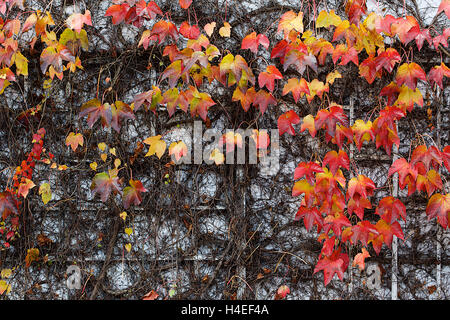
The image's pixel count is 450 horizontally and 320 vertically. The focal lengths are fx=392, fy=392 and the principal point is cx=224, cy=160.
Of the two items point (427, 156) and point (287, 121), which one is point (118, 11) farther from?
point (427, 156)

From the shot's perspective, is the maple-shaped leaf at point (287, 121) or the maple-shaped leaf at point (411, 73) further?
the maple-shaped leaf at point (287, 121)

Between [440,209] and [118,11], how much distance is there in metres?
2.03

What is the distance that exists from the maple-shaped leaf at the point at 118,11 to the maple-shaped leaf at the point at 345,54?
1166 mm

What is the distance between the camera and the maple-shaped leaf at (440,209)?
2111 millimetres

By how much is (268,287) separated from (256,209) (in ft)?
1.69

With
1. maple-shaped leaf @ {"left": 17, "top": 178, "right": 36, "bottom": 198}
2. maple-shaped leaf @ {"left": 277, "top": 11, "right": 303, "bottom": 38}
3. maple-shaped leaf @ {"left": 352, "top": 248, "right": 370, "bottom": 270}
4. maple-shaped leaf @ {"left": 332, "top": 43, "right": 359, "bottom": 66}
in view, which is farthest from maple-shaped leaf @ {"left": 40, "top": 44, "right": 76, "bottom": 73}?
maple-shaped leaf @ {"left": 352, "top": 248, "right": 370, "bottom": 270}

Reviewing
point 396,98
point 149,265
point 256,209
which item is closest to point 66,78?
point 149,265

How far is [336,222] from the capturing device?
212 centimetres

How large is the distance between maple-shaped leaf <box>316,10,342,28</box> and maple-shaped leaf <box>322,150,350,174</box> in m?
0.71

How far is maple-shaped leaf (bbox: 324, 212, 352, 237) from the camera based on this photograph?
211 cm

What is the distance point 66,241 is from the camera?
2508 millimetres

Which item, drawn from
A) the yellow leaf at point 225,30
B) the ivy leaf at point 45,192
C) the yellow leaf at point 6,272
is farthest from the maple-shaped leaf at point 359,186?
the yellow leaf at point 6,272

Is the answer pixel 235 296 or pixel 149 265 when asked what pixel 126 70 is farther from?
pixel 235 296

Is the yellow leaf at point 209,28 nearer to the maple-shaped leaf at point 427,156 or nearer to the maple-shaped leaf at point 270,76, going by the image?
the maple-shaped leaf at point 270,76
